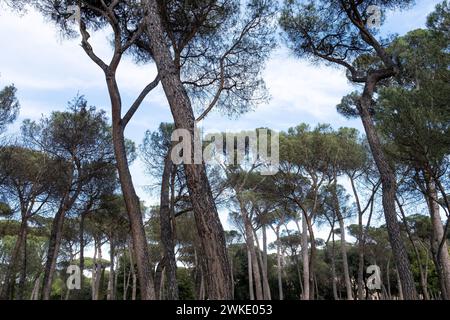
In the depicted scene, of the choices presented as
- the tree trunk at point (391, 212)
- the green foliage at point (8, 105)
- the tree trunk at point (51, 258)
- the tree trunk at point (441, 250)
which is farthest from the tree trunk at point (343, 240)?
the green foliage at point (8, 105)

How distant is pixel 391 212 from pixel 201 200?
3.32 m

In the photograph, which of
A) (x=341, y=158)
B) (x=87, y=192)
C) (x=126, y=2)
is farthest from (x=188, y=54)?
(x=341, y=158)

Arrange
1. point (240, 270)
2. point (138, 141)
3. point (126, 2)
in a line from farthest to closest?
point (240, 270), point (138, 141), point (126, 2)

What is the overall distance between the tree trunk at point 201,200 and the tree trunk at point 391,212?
2.88 metres

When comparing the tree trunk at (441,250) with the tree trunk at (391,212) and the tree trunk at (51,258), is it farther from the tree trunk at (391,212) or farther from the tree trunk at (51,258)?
the tree trunk at (51,258)

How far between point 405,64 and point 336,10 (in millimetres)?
2346

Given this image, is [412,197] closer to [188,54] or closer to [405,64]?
[405,64]

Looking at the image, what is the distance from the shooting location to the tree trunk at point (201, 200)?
3.22m

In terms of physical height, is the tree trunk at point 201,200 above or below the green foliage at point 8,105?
below

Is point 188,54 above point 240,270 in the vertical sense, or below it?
above

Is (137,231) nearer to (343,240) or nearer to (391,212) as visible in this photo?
(391,212)

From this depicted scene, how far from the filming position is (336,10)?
7.58 metres

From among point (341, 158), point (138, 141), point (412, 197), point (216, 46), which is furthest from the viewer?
point (341, 158)
